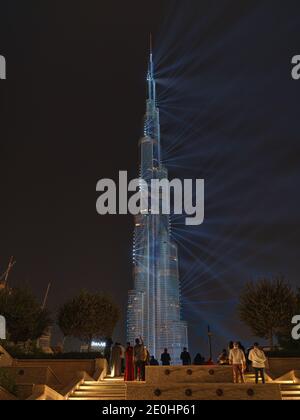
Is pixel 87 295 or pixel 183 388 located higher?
pixel 87 295

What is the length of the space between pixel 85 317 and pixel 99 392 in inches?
553

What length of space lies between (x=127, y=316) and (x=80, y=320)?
9270cm

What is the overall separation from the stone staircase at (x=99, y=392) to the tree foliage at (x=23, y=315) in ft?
36.6

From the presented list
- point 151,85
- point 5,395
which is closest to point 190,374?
point 5,395

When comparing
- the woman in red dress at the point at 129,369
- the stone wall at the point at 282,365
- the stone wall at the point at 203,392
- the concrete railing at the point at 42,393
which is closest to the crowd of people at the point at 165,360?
the woman in red dress at the point at 129,369

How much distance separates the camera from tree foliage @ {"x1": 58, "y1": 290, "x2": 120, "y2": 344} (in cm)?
3112

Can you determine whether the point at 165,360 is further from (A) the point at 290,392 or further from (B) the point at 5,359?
(A) the point at 290,392

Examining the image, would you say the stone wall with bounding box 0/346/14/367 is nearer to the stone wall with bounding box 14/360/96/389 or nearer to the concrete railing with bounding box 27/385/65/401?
the stone wall with bounding box 14/360/96/389

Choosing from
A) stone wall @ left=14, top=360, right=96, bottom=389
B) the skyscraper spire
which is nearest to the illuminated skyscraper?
the skyscraper spire

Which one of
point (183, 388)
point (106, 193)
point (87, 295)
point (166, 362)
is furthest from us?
point (106, 193)

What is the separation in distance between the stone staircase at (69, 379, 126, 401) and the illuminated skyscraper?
96267 mm
